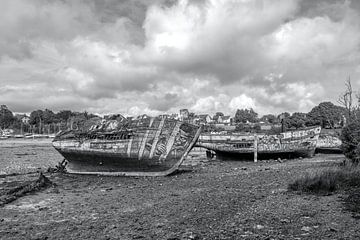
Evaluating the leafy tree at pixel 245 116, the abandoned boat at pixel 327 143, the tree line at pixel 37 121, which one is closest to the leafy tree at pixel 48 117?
the tree line at pixel 37 121

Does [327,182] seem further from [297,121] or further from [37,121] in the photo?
[37,121]

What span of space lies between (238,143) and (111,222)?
627 inches

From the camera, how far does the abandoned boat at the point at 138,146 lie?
13555 mm

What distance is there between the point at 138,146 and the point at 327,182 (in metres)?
8.14

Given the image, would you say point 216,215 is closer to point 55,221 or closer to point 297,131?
point 55,221

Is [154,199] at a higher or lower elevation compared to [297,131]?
lower

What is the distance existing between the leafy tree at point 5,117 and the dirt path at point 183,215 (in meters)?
124

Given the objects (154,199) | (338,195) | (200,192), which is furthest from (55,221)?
(338,195)

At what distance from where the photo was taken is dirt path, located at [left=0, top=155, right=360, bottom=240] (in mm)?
4930

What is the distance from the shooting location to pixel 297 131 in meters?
19.7

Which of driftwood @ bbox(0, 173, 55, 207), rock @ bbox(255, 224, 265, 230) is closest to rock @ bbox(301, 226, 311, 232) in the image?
rock @ bbox(255, 224, 265, 230)

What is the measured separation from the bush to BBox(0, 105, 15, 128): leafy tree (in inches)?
5003

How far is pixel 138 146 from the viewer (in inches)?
535

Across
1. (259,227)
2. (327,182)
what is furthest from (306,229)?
(327,182)
